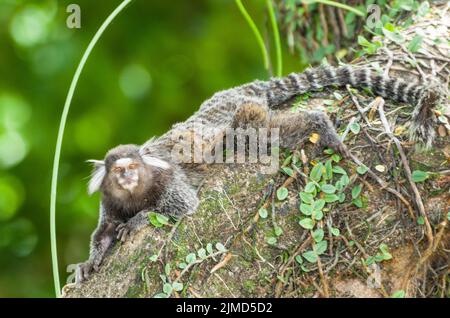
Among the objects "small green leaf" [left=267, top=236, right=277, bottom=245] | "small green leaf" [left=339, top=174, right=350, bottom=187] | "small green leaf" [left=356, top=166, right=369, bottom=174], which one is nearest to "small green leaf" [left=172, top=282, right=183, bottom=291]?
"small green leaf" [left=267, top=236, right=277, bottom=245]

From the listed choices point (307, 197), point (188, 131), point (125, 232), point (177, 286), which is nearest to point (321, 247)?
point (307, 197)

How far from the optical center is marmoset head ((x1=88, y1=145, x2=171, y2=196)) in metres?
3.83

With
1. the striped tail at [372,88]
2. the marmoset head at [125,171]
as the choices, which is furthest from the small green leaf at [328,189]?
the marmoset head at [125,171]

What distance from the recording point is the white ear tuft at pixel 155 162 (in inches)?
156

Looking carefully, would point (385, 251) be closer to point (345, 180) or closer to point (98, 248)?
point (345, 180)

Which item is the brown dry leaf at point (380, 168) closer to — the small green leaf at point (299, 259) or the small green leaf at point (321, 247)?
the small green leaf at point (321, 247)

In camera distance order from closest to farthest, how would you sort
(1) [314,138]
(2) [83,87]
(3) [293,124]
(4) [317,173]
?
(4) [317,173] → (1) [314,138] → (3) [293,124] → (2) [83,87]

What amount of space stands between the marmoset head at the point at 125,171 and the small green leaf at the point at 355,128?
122 centimetres

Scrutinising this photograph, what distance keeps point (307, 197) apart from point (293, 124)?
0.63 metres

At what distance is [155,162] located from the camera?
3.98 m

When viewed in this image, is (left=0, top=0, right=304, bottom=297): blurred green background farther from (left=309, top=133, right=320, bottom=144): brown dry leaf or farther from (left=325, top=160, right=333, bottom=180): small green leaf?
(left=325, top=160, right=333, bottom=180): small green leaf

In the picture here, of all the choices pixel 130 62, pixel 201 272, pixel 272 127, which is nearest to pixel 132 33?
pixel 130 62

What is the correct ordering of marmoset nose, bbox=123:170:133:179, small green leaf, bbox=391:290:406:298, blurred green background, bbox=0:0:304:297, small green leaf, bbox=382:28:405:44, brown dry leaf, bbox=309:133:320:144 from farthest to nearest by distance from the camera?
blurred green background, bbox=0:0:304:297 → small green leaf, bbox=382:28:405:44 → marmoset nose, bbox=123:170:133:179 → brown dry leaf, bbox=309:133:320:144 → small green leaf, bbox=391:290:406:298
